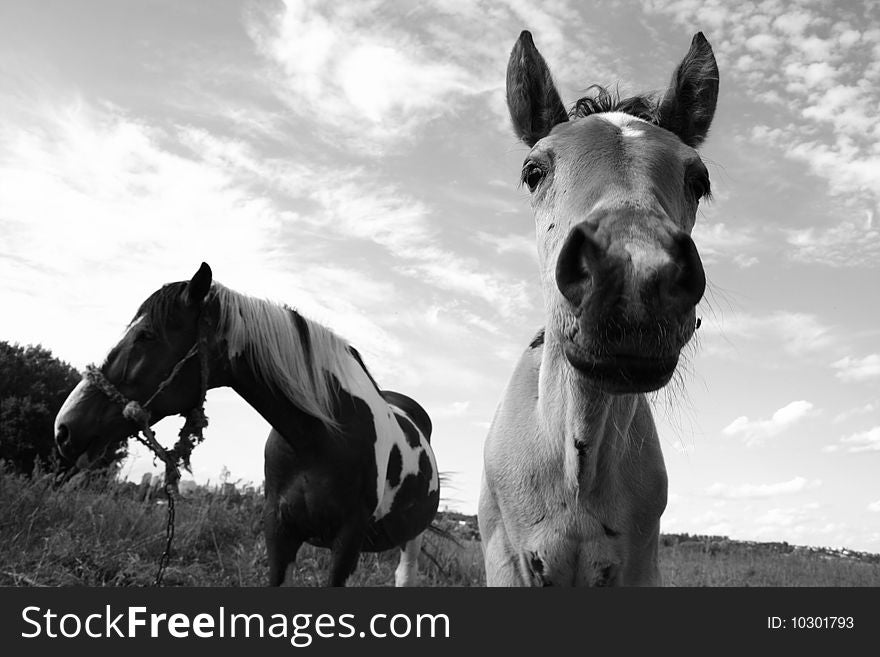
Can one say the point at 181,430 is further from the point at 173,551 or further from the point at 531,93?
the point at 531,93

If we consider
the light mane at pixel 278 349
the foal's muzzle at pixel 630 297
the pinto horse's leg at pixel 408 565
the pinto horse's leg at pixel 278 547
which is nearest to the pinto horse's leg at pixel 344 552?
the pinto horse's leg at pixel 278 547

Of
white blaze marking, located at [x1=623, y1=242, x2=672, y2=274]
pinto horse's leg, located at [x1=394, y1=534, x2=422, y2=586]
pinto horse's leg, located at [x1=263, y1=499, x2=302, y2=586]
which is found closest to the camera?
white blaze marking, located at [x1=623, y1=242, x2=672, y2=274]

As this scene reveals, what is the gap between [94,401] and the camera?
489 cm

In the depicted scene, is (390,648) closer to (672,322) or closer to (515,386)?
(515,386)

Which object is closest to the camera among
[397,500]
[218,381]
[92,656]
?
[92,656]

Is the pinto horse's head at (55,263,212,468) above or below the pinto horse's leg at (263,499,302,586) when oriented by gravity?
above

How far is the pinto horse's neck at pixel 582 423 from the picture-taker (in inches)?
114

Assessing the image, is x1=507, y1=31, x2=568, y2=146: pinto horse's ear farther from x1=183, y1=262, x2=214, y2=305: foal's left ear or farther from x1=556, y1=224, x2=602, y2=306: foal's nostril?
x1=183, y1=262, x2=214, y2=305: foal's left ear

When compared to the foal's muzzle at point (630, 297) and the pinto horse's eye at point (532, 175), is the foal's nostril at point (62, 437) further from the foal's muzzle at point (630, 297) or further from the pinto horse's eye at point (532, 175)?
the foal's muzzle at point (630, 297)

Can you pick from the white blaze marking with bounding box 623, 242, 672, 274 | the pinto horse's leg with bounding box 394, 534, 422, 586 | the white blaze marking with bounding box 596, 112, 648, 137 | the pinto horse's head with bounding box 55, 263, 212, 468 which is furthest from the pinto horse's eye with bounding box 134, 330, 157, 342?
the white blaze marking with bounding box 623, 242, 672, 274

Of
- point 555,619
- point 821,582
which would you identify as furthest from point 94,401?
point 821,582

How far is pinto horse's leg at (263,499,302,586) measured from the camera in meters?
4.95

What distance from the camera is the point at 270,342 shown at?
5.23 meters

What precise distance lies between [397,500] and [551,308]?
3893 mm
